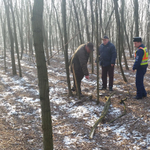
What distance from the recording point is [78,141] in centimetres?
297

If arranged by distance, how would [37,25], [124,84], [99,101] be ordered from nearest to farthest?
[37,25] < [99,101] < [124,84]

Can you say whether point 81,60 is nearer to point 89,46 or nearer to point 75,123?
point 89,46

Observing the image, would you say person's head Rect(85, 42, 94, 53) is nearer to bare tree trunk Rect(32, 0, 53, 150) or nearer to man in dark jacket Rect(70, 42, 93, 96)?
man in dark jacket Rect(70, 42, 93, 96)

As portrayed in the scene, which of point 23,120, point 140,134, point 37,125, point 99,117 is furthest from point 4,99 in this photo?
point 140,134

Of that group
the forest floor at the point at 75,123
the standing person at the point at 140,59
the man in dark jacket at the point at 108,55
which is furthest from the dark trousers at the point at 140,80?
the man in dark jacket at the point at 108,55

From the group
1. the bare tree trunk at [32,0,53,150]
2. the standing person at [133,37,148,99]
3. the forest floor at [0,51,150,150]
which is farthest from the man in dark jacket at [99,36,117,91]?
the bare tree trunk at [32,0,53,150]

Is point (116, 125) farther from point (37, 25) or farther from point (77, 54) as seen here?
point (37, 25)

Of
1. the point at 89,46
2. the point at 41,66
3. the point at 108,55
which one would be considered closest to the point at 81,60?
the point at 89,46

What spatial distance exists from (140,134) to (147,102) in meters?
1.59

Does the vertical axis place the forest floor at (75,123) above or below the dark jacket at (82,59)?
below

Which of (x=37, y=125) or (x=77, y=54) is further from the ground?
(x=77, y=54)

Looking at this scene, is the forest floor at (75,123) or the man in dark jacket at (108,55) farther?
the man in dark jacket at (108,55)

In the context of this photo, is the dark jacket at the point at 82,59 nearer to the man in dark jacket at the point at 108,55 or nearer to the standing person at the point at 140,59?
the man in dark jacket at the point at 108,55

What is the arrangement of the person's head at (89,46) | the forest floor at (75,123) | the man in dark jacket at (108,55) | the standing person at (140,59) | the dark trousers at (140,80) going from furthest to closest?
the man in dark jacket at (108,55)
the person's head at (89,46)
the dark trousers at (140,80)
the standing person at (140,59)
the forest floor at (75,123)
